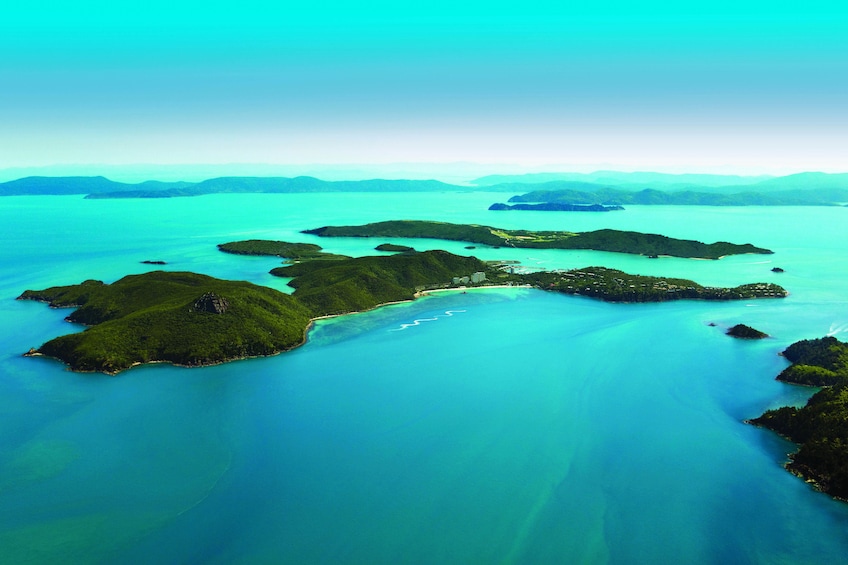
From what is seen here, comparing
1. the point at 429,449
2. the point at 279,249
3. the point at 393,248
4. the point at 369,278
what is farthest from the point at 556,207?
the point at 429,449

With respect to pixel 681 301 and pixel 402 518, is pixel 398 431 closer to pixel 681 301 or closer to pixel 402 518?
pixel 402 518

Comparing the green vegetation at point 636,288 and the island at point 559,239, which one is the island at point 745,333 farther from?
the island at point 559,239

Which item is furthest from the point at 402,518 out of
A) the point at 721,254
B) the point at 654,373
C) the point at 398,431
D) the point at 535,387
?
the point at 721,254

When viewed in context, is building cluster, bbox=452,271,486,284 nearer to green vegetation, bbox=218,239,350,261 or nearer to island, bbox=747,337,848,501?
green vegetation, bbox=218,239,350,261

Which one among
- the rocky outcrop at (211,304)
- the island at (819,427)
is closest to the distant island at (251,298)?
the rocky outcrop at (211,304)

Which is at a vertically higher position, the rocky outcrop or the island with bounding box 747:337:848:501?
the rocky outcrop

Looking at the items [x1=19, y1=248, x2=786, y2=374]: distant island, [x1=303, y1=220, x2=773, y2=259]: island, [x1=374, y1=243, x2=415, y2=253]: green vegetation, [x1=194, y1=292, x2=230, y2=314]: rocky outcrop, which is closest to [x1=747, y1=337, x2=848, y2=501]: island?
[x1=19, y1=248, x2=786, y2=374]: distant island
